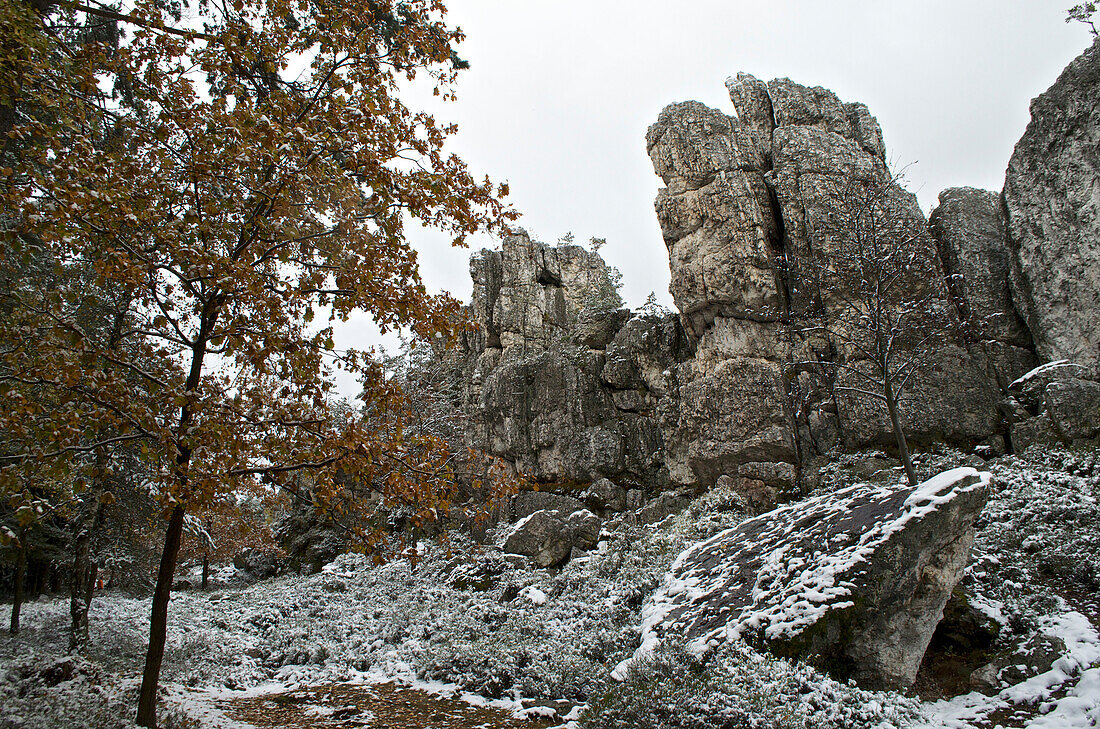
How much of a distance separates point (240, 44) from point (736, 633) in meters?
10.0

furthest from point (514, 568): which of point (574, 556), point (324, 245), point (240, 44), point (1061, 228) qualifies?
point (1061, 228)

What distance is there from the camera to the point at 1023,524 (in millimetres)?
11594

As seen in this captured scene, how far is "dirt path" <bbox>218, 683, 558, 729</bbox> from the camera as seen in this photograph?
8.21 meters

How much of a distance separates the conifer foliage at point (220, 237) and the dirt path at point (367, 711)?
3271mm

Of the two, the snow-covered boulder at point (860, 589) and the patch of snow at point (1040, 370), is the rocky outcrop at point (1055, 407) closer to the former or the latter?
the patch of snow at point (1040, 370)

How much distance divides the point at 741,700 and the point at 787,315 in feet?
54.7

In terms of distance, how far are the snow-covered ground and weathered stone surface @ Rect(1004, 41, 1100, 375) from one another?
438cm

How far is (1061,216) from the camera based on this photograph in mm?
15469

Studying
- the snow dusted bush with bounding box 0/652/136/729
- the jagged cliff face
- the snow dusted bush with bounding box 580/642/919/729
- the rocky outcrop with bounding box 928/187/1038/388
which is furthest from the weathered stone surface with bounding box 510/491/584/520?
the rocky outcrop with bounding box 928/187/1038/388

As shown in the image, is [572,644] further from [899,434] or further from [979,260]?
[979,260]

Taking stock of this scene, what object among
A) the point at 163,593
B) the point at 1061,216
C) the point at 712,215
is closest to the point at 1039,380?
the point at 1061,216

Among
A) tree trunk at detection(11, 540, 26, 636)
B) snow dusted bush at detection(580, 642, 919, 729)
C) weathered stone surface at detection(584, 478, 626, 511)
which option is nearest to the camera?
snow dusted bush at detection(580, 642, 919, 729)

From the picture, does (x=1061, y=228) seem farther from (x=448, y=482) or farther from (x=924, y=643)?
(x=448, y=482)

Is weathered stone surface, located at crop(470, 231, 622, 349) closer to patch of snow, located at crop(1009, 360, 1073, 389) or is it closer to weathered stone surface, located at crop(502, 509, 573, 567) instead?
weathered stone surface, located at crop(502, 509, 573, 567)
